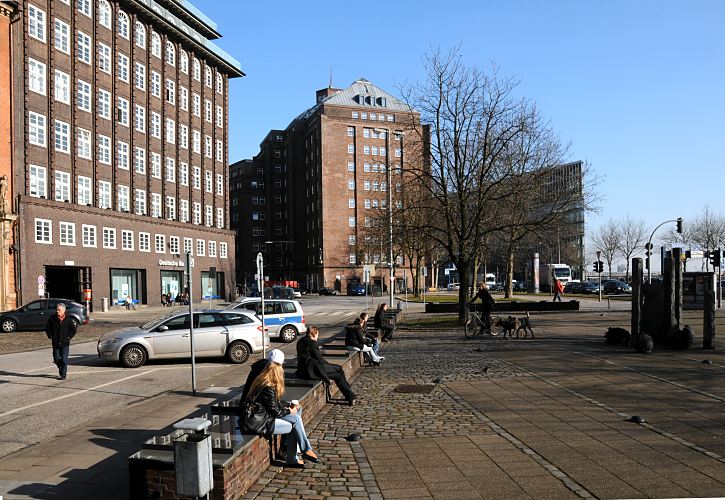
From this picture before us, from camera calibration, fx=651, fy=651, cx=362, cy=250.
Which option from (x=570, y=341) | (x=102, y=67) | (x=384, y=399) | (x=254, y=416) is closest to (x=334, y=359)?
(x=384, y=399)

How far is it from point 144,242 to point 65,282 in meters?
8.22

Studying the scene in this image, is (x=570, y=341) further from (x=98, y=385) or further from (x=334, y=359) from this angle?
(x=98, y=385)

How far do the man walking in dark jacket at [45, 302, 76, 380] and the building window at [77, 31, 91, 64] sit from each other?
39.0 m

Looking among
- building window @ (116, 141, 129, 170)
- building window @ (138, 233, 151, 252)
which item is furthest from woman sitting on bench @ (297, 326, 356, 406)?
building window @ (138, 233, 151, 252)

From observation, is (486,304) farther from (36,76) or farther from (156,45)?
(156,45)

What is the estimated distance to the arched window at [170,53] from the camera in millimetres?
60094

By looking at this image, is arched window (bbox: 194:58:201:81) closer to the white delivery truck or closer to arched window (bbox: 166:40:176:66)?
arched window (bbox: 166:40:176:66)

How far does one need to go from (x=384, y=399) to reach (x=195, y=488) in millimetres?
6227

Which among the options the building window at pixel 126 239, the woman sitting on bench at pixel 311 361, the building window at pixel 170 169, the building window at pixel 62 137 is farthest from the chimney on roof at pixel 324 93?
the woman sitting on bench at pixel 311 361

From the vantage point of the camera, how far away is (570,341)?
20.8 metres

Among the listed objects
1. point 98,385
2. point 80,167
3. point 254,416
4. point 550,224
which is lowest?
point 98,385

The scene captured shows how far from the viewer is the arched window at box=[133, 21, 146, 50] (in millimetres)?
55344

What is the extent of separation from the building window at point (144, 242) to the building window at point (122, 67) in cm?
1287

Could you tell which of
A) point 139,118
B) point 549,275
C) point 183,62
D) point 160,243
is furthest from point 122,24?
point 549,275
